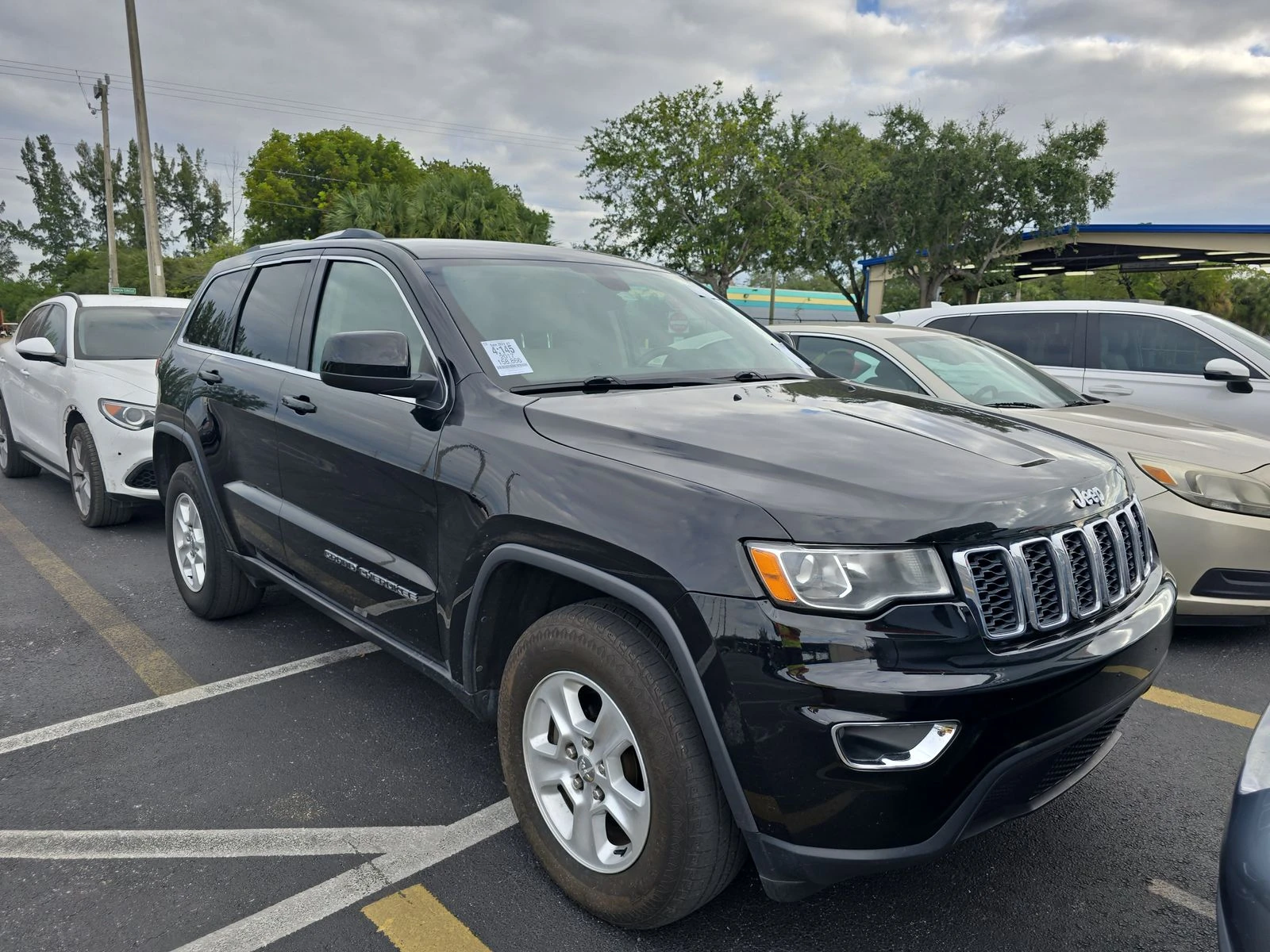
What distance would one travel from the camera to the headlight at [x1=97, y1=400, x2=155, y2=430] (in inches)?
241

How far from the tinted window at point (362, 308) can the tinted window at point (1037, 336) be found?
573cm

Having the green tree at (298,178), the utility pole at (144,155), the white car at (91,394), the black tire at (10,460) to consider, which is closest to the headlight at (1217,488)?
the white car at (91,394)

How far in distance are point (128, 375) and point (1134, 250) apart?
4085cm

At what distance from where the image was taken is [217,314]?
4434 mm

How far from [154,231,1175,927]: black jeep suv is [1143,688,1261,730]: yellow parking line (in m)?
1.40

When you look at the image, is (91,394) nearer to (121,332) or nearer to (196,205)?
(121,332)

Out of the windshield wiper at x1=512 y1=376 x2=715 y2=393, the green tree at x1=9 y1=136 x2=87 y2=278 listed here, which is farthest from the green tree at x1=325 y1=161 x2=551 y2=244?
the green tree at x1=9 y1=136 x2=87 y2=278

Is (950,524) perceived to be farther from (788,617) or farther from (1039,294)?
(1039,294)

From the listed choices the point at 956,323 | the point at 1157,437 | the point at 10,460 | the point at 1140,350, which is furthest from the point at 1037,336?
the point at 10,460

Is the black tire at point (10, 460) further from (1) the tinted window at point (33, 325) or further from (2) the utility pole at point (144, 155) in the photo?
(2) the utility pole at point (144, 155)

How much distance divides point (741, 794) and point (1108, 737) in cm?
110

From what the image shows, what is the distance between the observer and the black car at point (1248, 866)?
57.0 inches

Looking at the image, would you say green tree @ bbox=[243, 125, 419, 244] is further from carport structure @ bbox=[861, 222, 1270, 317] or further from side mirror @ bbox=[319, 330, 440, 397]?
side mirror @ bbox=[319, 330, 440, 397]

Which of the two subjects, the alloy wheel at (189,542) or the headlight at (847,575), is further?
the alloy wheel at (189,542)
